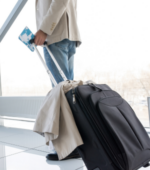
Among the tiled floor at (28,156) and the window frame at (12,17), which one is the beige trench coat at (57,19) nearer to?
the tiled floor at (28,156)

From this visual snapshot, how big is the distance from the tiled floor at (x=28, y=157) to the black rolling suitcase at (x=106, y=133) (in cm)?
30

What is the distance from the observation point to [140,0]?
7.04 ft

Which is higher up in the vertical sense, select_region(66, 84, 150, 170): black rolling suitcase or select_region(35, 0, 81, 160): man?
select_region(35, 0, 81, 160): man

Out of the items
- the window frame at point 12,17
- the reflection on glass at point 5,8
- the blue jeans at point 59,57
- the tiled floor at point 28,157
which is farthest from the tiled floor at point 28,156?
the reflection on glass at point 5,8

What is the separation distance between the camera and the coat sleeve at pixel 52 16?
1.46m

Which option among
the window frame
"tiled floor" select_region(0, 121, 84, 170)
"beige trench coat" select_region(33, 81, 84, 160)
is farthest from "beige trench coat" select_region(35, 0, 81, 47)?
the window frame

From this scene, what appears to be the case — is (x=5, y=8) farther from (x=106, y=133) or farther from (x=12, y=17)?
(x=106, y=133)

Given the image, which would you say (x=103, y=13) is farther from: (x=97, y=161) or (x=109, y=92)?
(x=97, y=161)

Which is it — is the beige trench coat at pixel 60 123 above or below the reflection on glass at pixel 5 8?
below

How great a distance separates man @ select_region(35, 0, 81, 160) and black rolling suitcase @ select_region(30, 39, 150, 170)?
41 cm

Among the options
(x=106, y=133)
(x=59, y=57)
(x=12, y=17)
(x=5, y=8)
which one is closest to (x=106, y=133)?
(x=106, y=133)

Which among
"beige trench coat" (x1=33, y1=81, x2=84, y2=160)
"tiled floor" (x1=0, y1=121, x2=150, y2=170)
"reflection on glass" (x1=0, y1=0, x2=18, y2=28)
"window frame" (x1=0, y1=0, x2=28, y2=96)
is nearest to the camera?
"beige trench coat" (x1=33, y1=81, x2=84, y2=160)

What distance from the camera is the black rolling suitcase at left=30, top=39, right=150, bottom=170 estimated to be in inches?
40.6

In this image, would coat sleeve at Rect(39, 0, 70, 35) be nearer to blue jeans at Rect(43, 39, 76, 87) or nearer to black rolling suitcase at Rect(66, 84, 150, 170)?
blue jeans at Rect(43, 39, 76, 87)
